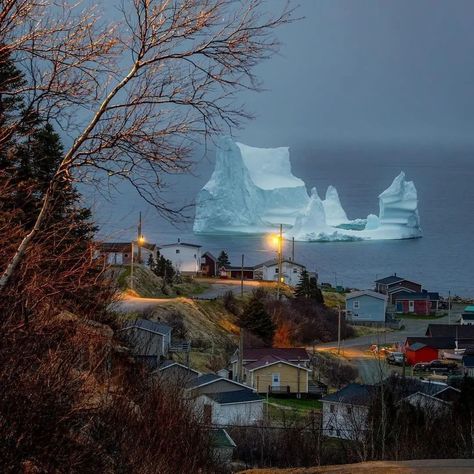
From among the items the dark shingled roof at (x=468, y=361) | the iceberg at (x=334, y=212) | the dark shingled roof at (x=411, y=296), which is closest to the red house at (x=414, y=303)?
the dark shingled roof at (x=411, y=296)

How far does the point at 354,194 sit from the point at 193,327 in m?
60.2

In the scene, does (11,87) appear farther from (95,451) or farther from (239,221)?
(239,221)

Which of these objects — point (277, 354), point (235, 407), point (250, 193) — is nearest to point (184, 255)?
point (250, 193)

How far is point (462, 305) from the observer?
3153 centimetres

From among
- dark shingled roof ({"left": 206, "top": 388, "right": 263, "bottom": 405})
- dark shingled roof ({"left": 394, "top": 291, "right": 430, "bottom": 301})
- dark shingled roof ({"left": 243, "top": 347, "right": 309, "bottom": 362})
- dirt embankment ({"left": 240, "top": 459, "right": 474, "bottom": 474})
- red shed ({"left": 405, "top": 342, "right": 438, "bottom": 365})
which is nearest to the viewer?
dirt embankment ({"left": 240, "top": 459, "right": 474, "bottom": 474})

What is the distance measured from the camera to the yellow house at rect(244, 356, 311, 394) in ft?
48.1

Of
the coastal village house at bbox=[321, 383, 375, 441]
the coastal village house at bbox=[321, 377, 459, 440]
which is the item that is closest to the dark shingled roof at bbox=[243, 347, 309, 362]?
the coastal village house at bbox=[321, 377, 459, 440]

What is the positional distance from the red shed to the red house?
1004cm

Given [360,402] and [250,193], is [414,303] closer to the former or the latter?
[250,193]

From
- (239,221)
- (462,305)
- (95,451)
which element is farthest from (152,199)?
(239,221)

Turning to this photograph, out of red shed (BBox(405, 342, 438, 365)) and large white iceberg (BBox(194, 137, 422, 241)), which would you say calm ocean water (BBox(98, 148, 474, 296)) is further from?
red shed (BBox(405, 342, 438, 365))

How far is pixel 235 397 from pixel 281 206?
38442 millimetres

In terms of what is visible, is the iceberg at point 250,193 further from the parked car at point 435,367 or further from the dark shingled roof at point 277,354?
the dark shingled roof at point 277,354

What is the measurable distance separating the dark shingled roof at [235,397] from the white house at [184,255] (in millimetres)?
21486
